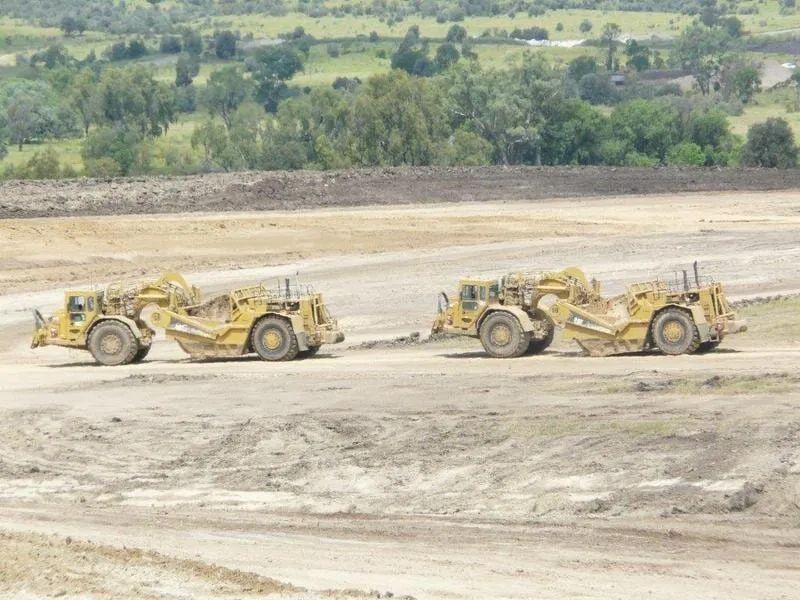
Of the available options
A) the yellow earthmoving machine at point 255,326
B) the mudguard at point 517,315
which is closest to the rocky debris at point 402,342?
the yellow earthmoving machine at point 255,326

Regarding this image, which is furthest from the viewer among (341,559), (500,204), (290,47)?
(290,47)

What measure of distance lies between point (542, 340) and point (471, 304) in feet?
4.83

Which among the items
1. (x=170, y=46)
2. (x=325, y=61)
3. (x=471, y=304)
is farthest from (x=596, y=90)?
(x=471, y=304)

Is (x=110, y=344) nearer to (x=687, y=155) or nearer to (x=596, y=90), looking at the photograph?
(x=687, y=155)

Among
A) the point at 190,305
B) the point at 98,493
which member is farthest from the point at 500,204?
the point at 98,493

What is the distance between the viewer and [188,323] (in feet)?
106

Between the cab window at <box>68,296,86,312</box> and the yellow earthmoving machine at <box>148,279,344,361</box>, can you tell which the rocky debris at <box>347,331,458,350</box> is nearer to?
the yellow earthmoving machine at <box>148,279,344,361</box>

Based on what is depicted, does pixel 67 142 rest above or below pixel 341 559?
above

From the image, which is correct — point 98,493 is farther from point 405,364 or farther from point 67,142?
point 67,142

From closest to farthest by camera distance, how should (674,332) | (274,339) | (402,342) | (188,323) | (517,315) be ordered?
(674,332) → (517,315) → (274,339) → (188,323) → (402,342)

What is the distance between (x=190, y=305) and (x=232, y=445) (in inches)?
319

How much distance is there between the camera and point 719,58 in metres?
136

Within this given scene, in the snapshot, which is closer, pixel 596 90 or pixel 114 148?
pixel 114 148

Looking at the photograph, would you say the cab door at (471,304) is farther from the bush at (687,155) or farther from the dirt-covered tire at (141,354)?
the bush at (687,155)
